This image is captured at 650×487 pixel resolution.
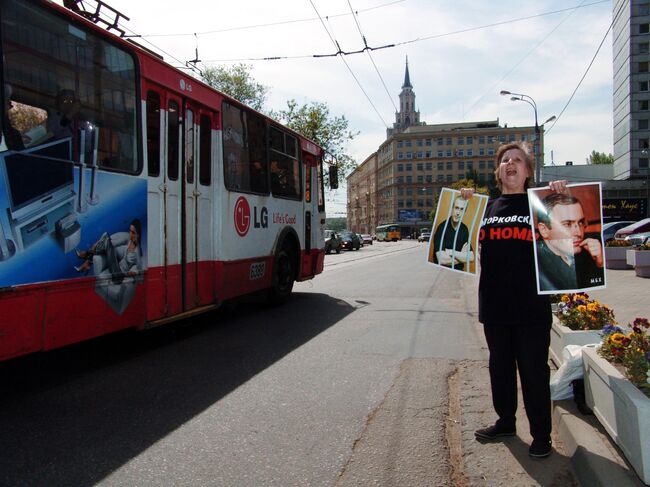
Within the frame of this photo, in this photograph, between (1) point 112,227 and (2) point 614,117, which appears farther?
(2) point 614,117

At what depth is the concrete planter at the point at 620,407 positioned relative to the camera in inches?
102

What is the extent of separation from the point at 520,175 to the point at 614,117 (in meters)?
72.4

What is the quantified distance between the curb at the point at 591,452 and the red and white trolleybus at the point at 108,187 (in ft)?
12.5

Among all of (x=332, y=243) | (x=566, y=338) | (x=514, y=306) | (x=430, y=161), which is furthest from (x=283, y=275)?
(x=430, y=161)

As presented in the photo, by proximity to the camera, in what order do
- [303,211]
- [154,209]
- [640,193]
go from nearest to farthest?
[154,209], [303,211], [640,193]

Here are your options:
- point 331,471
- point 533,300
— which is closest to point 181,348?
point 331,471

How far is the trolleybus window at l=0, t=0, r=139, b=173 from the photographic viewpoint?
12.7 ft

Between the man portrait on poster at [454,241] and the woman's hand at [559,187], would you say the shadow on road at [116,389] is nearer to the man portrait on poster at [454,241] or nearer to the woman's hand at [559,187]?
the man portrait on poster at [454,241]

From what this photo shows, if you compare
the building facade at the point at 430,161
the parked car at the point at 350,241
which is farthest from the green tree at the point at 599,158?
the parked car at the point at 350,241

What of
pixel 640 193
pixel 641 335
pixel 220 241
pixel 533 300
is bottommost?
pixel 641 335

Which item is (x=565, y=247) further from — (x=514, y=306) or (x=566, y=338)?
(x=566, y=338)

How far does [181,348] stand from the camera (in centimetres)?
614

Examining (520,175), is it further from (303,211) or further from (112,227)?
(303,211)

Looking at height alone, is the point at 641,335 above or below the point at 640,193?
below
